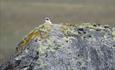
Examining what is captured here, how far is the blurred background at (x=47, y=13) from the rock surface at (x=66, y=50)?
19.2 metres

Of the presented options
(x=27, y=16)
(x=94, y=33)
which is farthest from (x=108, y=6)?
(x=94, y=33)

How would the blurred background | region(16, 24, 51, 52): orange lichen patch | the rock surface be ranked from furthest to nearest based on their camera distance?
the blurred background → region(16, 24, 51, 52): orange lichen patch → the rock surface

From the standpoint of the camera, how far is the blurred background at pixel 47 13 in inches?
1243

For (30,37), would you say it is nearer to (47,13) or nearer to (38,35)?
(38,35)

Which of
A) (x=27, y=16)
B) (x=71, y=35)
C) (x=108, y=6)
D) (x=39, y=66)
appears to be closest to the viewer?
(x=39, y=66)

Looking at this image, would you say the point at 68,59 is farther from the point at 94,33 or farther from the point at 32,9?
the point at 32,9

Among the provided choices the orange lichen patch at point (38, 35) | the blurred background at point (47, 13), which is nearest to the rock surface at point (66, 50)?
the orange lichen patch at point (38, 35)

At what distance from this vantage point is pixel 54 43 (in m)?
8.91

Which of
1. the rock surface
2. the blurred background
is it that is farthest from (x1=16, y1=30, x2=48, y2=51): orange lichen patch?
the blurred background

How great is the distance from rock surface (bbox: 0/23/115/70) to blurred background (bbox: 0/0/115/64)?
63.1ft

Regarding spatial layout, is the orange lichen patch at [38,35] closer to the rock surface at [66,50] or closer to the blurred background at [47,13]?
the rock surface at [66,50]

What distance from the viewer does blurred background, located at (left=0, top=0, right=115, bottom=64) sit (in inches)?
1243

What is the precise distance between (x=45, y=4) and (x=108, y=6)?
4.20 meters

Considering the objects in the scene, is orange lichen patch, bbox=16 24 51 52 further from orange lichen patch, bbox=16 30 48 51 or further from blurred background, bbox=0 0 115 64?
blurred background, bbox=0 0 115 64
